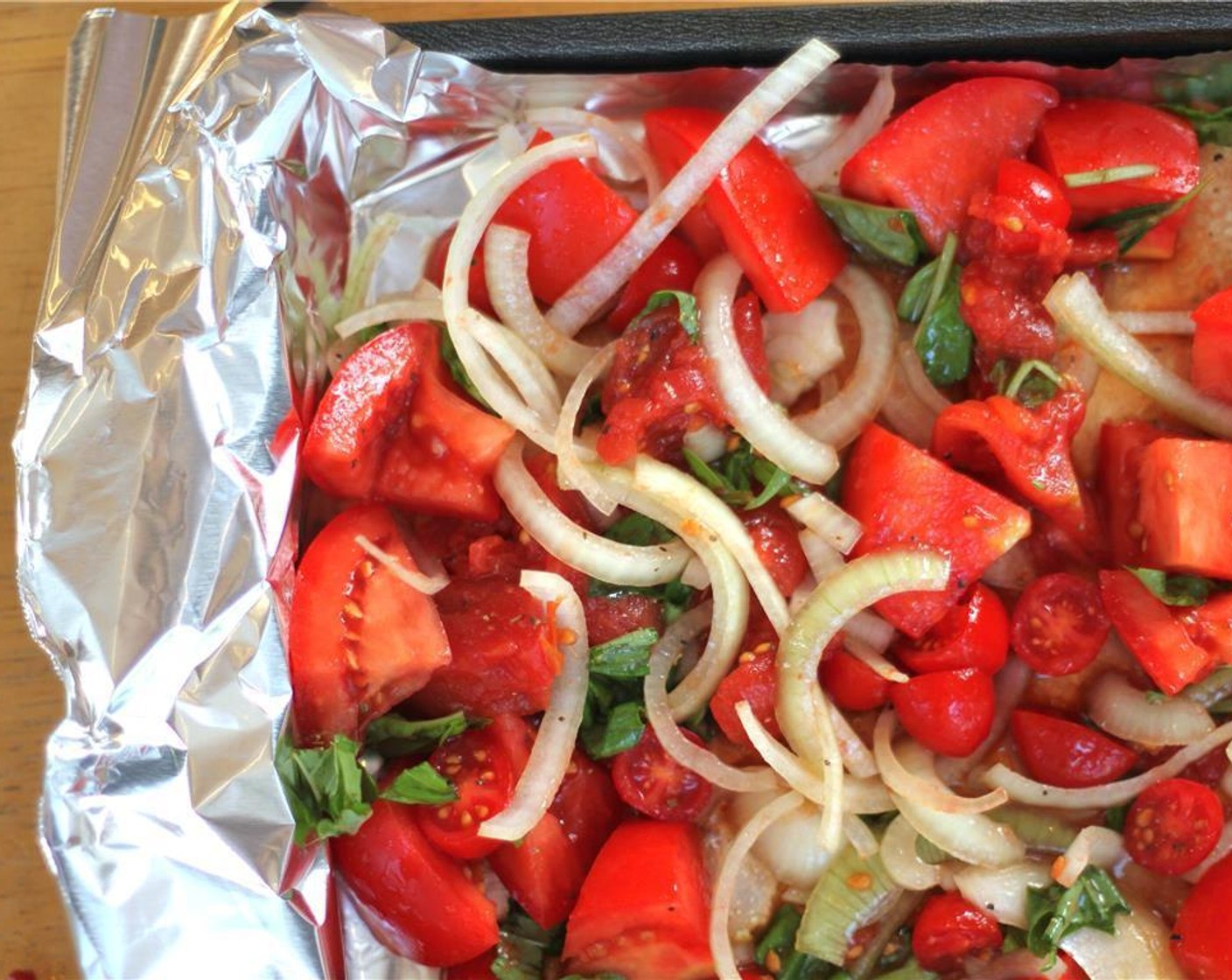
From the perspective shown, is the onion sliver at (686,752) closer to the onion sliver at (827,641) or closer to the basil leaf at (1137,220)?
the onion sliver at (827,641)

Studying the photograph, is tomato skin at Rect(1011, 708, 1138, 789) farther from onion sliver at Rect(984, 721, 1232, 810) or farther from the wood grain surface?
the wood grain surface

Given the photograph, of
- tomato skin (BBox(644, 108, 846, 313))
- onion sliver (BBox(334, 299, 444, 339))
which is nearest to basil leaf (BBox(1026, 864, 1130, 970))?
tomato skin (BBox(644, 108, 846, 313))

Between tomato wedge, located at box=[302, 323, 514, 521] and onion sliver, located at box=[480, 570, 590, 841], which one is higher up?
tomato wedge, located at box=[302, 323, 514, 521]

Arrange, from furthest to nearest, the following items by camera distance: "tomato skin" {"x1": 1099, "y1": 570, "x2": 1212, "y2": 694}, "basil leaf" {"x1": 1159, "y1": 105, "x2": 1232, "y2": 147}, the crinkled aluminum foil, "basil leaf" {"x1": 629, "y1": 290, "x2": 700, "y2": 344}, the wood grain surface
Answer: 1. the wood grain surface
2. "basil leaf" {"x1": 1159, "y1": 105, "x2": 1232, "y2": 147}
3. "basil leaf" {"x1": 629, "y1": 290, "x2": 700, "y2": 344}
4. "tomato skin" {"x1": 1099, "y1": 570, "x2": 1212, "y2": 694}
5. the crinkled aluminum foil

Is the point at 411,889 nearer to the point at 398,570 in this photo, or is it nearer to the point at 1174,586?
the point at 398,570

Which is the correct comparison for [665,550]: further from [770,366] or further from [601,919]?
[601,919]

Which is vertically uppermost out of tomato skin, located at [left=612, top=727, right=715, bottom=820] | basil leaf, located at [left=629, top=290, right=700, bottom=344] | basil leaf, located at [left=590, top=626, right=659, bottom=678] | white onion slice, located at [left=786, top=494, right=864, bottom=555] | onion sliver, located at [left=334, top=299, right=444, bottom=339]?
basil leaf, located at [left=629, top=290, right=700, bottom=344]

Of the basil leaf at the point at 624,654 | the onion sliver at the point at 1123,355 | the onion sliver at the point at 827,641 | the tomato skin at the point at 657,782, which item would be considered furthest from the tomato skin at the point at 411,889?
the onion sliver at the point at 1123,355

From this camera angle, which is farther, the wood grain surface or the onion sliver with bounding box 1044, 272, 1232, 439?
the wood grain surface

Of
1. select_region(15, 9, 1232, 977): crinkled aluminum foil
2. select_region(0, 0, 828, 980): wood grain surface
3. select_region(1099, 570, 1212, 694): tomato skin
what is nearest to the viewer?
select_region(15, 9, 1232, 977): crinkled aluminum foil
